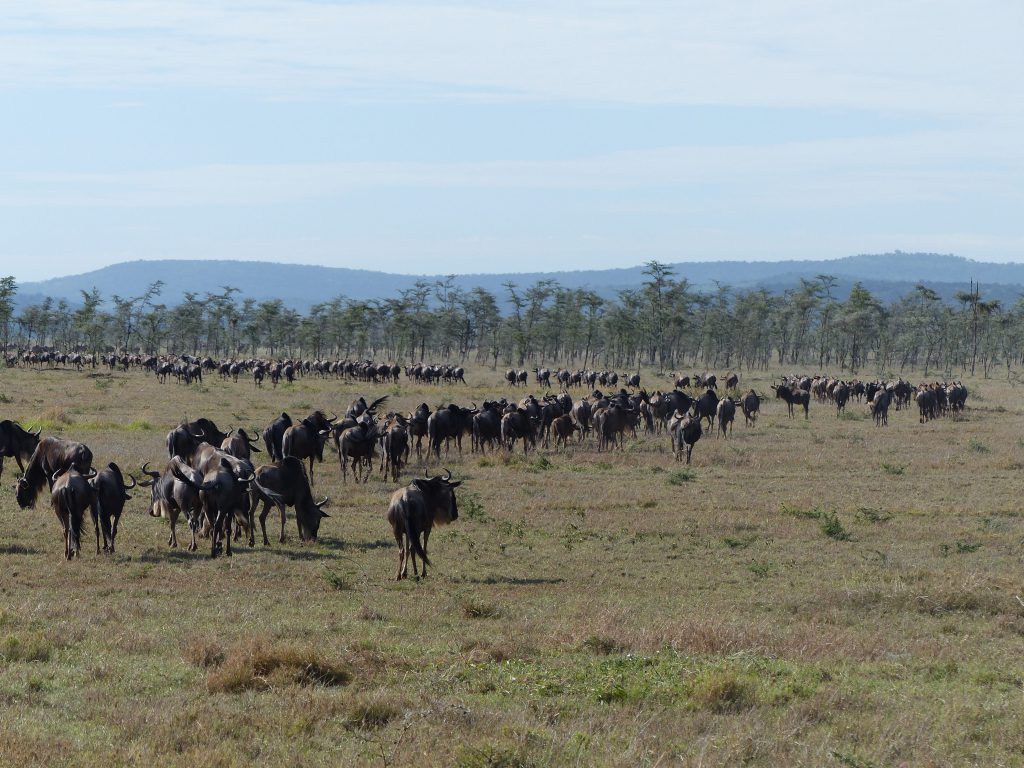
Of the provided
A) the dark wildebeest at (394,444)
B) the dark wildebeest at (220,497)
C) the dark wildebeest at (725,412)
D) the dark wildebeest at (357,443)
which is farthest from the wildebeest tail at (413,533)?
the dark wildebeest at (725,412)

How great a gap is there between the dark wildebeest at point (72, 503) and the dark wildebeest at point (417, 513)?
4.52m

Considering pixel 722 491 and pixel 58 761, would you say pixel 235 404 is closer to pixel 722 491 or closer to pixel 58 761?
pixel 722 491

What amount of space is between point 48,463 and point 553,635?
11.9 metres

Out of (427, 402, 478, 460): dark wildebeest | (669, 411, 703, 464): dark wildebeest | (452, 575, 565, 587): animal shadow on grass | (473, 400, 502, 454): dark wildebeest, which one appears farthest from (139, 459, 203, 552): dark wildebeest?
(669, 411, 703, 464): dark wildebeest

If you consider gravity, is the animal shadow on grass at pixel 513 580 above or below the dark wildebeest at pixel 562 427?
below

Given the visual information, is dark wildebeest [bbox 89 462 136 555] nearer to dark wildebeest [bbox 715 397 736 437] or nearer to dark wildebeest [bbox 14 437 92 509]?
dark wildebeest [bbox 14 437 92 509]

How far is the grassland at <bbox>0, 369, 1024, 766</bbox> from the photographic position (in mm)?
7633

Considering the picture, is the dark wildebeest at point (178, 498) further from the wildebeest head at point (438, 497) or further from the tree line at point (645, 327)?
the tree line at point (645, 327)

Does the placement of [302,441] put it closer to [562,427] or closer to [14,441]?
[14,441]

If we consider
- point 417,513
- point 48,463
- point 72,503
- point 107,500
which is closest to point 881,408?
point 417,513

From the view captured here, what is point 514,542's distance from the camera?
708 inches

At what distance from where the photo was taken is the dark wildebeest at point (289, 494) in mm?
17297

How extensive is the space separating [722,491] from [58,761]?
18.8 m

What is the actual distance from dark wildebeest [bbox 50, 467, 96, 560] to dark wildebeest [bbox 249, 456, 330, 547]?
8.54 ft
